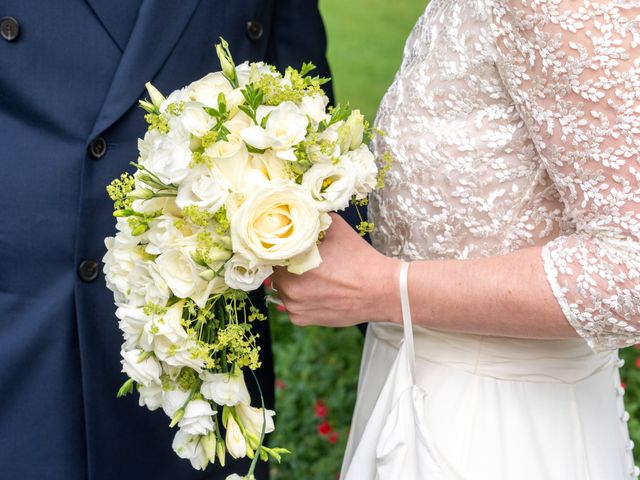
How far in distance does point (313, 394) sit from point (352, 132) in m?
3.45

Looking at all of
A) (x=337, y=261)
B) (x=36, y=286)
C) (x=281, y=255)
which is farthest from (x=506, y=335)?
(x=36, y=286)

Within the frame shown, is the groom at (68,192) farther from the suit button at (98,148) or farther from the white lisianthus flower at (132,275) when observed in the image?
the white lisianthus flower at (132,275)

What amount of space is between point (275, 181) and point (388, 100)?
603 millimetres

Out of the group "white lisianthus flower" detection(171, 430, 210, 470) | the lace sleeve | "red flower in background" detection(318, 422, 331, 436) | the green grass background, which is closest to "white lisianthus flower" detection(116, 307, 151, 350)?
"white lisianthus flower" detection(171, 430, 210, 470)

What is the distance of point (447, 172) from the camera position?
6.21 ft

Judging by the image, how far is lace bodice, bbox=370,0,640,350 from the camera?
1570mm

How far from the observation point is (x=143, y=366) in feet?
5.63

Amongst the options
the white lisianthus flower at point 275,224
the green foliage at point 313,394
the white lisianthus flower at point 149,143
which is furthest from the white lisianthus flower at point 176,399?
the green foliage at point 313,394

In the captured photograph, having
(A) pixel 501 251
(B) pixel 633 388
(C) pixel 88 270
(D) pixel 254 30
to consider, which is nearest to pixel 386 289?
(A) pixel 501 251

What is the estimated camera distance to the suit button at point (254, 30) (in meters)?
2.39

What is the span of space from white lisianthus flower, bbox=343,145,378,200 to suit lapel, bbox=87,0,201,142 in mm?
743

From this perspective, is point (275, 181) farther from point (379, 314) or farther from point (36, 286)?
point (36, 286)

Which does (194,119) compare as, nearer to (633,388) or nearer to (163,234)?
(163,234)

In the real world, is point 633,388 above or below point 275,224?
below
